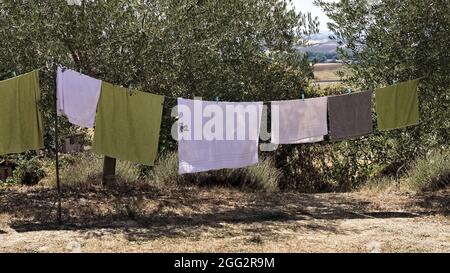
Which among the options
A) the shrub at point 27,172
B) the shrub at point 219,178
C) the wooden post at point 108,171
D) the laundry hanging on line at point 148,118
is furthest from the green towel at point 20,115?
the shrub at point 27,172

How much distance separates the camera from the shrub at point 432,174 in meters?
9.92

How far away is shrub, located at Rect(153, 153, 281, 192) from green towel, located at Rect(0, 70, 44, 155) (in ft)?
10.4

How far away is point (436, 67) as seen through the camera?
8.54 m

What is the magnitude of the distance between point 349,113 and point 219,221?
264 centimetres

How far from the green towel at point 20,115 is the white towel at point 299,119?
→ 11.1 ft

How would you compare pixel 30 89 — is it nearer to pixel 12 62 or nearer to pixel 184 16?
pixel 12 62

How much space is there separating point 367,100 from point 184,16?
297cm

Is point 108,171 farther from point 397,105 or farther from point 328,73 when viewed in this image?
point 328,73

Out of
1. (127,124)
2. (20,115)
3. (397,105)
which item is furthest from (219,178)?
(20,115)

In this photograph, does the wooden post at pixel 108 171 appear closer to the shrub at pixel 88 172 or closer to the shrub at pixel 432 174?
the shrub at pixel 88 172

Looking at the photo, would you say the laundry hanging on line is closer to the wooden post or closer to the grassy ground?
the grassy ground

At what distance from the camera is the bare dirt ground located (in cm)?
635

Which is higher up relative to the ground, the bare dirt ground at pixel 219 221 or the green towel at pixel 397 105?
the green towel at pixel 397 105
